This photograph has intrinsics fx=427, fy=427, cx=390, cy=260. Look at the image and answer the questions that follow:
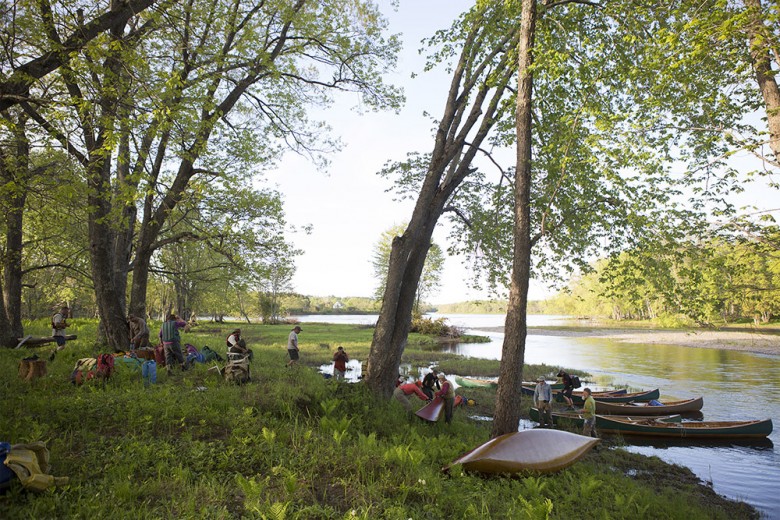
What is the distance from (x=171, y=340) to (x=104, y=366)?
2484 millimetres

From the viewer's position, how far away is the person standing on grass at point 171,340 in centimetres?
1282

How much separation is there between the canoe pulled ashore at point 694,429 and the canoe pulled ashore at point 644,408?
1.90 meters

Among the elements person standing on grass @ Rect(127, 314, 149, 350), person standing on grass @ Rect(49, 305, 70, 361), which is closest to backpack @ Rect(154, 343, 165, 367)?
person standing on grass @ Rect(127, 314, 149, 350)

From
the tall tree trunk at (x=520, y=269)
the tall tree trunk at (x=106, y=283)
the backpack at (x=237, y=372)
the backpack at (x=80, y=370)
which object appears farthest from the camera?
the tall tree trunk at (x=106, y=283)

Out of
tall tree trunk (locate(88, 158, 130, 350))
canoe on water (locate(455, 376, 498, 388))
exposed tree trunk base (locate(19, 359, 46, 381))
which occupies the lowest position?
canoe on water (locate(455, 376, 498, 388))

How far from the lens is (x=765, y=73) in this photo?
26.8ft

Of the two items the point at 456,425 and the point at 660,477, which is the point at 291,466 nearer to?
the point at 456,425

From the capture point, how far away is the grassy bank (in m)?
5.35

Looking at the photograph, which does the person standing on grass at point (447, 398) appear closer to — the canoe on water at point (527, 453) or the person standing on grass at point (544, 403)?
the canoe on water at point (527, 453)

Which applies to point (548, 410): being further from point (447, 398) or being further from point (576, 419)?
point (447, 398)

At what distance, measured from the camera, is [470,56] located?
526 inches

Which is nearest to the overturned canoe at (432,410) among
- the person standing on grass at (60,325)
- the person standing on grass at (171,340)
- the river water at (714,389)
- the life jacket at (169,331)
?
the river water at (714,389)

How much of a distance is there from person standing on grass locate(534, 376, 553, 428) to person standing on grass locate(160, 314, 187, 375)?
11215 mm

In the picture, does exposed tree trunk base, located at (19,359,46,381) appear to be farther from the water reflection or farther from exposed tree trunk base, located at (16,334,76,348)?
the water reflection
